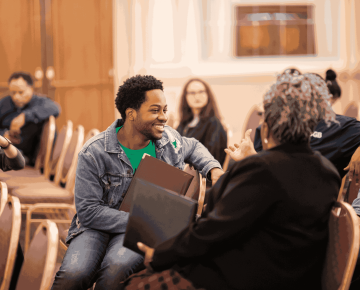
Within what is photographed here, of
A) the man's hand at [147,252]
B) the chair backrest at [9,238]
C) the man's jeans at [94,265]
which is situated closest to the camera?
the man's hand at [147,252]

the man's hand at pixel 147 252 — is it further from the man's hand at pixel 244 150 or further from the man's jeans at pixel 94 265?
the man's hand at pixel 244 150

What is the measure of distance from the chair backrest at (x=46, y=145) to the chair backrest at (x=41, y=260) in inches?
85.7

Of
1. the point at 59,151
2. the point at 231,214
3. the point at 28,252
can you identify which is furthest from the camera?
the point at 59,151

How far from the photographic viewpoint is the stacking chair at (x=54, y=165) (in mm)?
3189

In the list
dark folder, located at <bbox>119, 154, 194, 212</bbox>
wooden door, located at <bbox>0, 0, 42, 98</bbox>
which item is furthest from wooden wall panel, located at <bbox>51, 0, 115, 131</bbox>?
dark folder, located at <bbox>119, 154, 194, 212</bbox>

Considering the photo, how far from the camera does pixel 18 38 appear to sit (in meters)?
6.61

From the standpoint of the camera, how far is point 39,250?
127 cm

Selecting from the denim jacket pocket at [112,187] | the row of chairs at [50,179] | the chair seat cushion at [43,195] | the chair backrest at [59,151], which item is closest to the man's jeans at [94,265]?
the denim jacket pocket at [112,187]

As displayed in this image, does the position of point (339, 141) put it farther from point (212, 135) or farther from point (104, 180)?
point (212, 135)

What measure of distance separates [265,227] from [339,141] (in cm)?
125

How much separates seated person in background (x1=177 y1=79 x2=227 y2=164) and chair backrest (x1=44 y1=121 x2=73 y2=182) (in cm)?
112

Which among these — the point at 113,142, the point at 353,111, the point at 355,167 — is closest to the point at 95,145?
the point at 113,142

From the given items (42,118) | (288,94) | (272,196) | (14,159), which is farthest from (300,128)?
(42,118)

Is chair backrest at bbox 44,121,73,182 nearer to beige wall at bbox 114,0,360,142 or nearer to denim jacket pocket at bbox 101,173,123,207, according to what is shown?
denim jacket pocket at bbox 101,173,123,207
